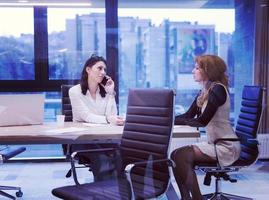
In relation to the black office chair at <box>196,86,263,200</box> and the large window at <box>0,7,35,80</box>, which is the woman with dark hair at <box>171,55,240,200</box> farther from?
the large window at <box>0,7,35,80</box>

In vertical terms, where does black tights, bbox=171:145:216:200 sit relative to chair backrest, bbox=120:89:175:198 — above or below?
below

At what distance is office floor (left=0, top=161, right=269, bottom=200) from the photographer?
3814mm

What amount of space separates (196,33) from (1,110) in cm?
296

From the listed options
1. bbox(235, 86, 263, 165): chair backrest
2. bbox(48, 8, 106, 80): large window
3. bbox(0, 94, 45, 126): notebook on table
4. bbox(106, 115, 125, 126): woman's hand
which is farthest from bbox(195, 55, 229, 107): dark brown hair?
bbox(48, 8, 106, 80): large window

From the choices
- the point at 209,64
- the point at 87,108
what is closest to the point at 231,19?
the point at 209,64

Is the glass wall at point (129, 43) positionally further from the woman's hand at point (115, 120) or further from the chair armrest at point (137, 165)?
the chair armrest at point (137, 165)

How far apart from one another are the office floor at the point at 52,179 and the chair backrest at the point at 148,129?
126cm

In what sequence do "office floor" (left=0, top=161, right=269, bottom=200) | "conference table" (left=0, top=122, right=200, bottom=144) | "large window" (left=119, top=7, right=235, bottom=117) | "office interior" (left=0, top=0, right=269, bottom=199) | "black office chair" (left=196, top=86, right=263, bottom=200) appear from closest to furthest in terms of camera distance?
1. "conference table" (left=0, top=122, right=200, bottom=144)
2. "black office chair" (left=196, top=86, right=263, bottom=200)
3. "office floor" (left=0, top=161, right=269, bottom=200)
4. "office interior" (left=0, top=0, right=269, bottom=199)
5. "large window" (left=119, top=7, right=235, bottom=117)

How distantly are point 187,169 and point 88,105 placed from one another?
3.46 ft

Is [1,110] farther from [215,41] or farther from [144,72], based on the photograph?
[215,41]

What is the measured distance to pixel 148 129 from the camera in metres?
2.54

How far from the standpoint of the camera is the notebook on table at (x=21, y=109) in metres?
3.12

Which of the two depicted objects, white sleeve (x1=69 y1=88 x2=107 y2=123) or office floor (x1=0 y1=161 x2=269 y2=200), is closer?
white sleeve (x1=69 y1=88 x2=107 y2=123)

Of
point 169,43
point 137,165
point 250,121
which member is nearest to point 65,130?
point 137,165
